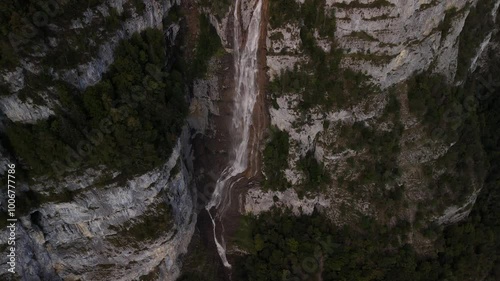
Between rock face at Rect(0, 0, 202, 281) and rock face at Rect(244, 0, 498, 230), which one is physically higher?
rock face at Rect(244, 0, 498, 230)

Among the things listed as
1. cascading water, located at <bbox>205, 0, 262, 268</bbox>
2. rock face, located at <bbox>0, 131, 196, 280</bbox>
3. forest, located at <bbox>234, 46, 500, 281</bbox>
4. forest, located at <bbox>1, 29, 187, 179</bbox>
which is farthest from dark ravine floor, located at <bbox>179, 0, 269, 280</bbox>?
forest, located at <bbox>1, 29, 187, 179</bbox>

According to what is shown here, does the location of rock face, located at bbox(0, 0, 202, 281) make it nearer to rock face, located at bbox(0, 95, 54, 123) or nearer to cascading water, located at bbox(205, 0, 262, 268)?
rock face, located at bbox(0, 95, 54, 123)

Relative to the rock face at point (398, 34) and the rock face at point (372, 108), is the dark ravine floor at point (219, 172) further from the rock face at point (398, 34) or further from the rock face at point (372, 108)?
the rock face at point (398, 34)

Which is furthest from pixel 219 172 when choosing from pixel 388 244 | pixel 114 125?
pixel 388 244

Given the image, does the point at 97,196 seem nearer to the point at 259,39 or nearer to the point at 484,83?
the point at 259,39

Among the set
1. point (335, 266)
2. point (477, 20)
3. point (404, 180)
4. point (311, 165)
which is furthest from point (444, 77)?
point (335, 266)

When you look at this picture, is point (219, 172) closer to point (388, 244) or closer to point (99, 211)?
point (99, 211)

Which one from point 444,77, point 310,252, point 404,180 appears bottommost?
point 310,252

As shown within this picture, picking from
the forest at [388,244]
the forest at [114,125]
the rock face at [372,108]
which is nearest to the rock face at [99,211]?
the forest at [114,125]
